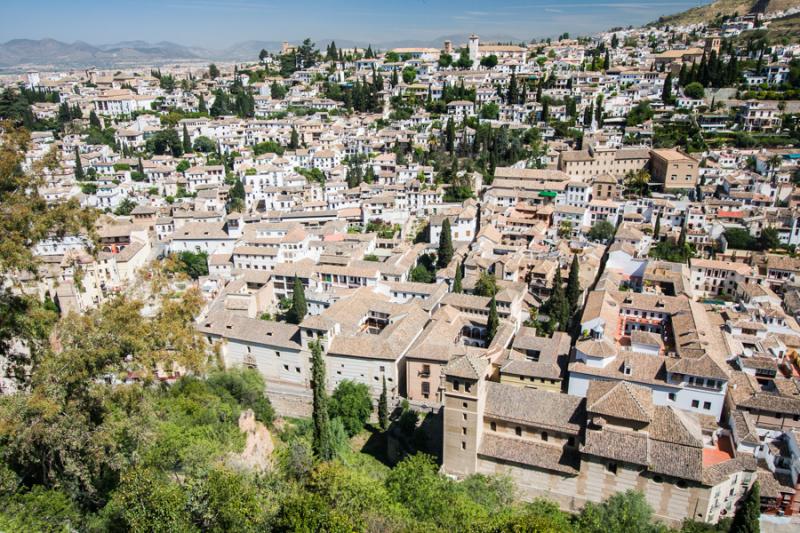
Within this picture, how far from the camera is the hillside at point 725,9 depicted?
419ft

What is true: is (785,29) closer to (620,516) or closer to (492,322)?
(492,322)

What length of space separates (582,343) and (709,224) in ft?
87.5

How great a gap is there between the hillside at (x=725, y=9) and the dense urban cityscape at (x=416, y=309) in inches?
2351

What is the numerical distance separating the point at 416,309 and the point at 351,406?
8.37 metres

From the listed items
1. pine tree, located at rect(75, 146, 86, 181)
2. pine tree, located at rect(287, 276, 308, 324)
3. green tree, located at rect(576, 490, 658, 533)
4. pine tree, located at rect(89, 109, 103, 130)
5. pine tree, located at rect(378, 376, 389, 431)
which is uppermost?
pine tree, located at rect(89, 109, 103, 130)

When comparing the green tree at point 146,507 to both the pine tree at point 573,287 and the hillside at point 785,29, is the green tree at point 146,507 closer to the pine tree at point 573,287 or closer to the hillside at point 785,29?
the pine tree at point 573,287

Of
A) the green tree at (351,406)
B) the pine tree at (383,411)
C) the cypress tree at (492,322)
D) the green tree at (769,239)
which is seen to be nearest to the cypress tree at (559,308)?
the cypress tree at (492,322)

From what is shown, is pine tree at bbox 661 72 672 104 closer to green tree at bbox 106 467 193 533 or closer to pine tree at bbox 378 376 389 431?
pine tree at bbox 378 376 389 431

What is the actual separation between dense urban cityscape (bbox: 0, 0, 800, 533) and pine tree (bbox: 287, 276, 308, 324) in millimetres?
325

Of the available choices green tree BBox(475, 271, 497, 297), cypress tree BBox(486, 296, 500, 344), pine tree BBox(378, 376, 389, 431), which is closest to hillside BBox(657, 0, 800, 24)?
green tree BBox(475, 271, 497, 297)

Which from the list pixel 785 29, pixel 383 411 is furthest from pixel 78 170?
pixel 785 29

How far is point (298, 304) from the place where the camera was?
37844 millimetres

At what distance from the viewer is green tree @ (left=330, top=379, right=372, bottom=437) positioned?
97.0 ft

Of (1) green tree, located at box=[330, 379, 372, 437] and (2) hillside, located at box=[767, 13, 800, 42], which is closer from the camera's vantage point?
(1) green tree, located at box=[330, 379, 372, 437]
